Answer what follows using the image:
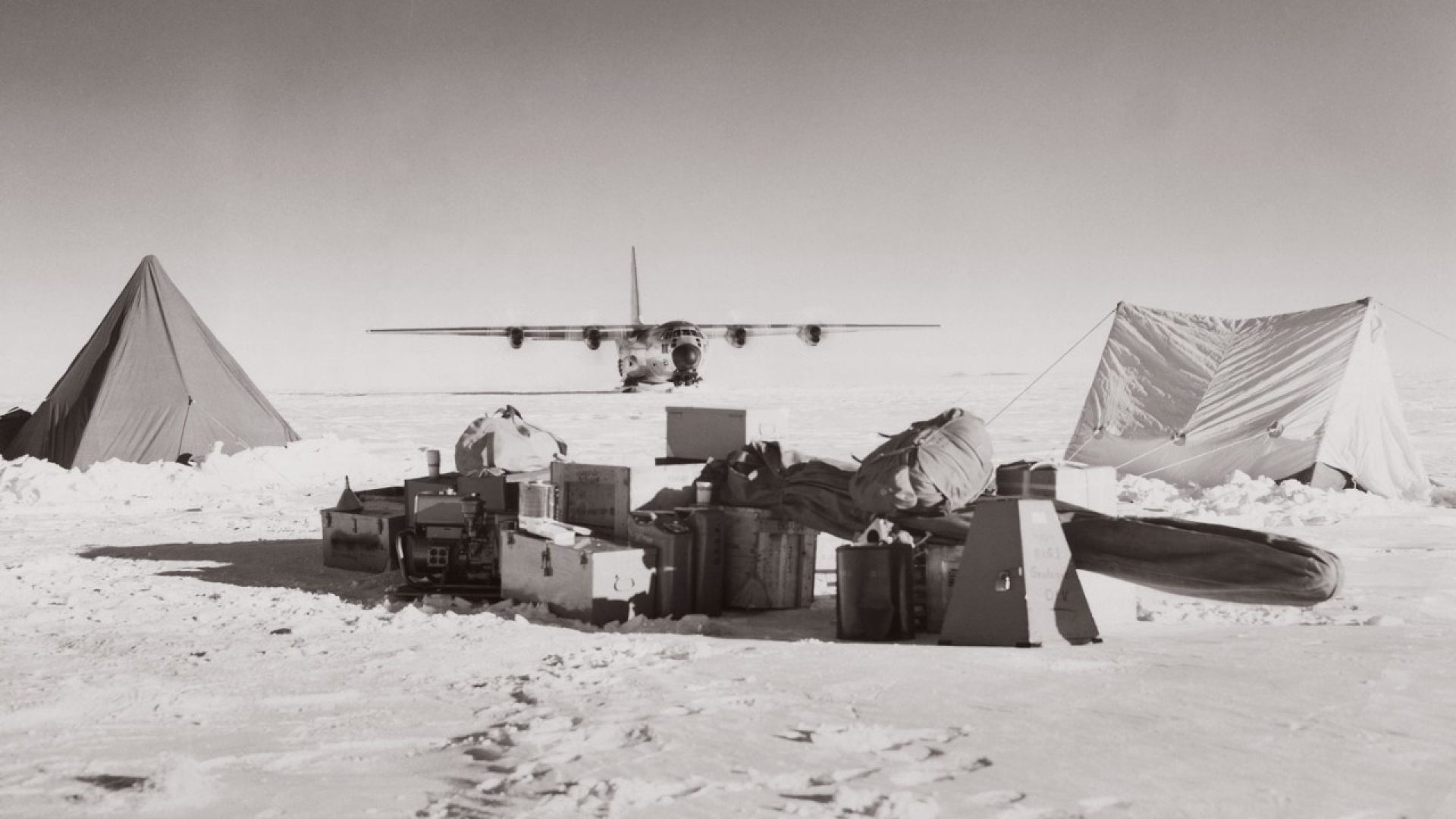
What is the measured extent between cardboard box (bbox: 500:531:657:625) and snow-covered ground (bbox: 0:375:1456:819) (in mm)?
207

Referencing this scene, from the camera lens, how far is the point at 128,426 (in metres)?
13.3

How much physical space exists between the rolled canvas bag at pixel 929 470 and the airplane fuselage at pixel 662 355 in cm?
2602

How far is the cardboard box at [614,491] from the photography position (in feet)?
19.7

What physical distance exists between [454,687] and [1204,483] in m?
9.21

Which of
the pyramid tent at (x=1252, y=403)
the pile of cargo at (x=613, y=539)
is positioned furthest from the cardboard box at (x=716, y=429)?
the pyramid tent at (x=1252, y=403)

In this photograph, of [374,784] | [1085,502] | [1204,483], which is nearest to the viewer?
[374,784]

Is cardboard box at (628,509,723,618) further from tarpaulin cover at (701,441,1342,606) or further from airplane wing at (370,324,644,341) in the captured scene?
airplane wing at (370,324,644,341)

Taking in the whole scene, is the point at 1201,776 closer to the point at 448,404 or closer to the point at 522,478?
the point at 522,478

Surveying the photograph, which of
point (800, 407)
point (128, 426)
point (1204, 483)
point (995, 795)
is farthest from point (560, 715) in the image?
point (800, 407)

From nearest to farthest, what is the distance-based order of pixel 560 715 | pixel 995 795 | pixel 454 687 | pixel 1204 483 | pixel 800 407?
pixel 995 795, pixel 560 715, pixel 454 687, pixel 1204 483, pixel 800 407

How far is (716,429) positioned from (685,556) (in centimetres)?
115

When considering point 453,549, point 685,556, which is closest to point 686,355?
point 453,549

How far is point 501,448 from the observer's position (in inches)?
282

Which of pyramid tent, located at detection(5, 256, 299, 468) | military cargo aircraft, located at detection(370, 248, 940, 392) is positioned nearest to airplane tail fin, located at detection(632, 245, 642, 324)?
military cargo aircraft, located at detection(370, 248, 940, 392)
